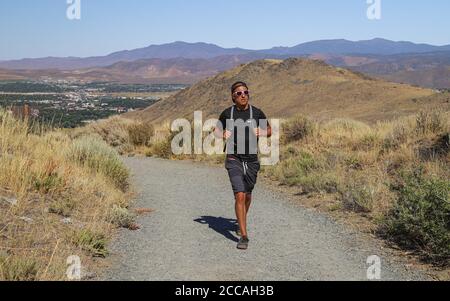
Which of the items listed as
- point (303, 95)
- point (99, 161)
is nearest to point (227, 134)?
point (99, 161)

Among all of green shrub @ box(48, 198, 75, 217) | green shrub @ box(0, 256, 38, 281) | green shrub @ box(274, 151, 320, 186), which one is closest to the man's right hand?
green shrub @ box(48, 198, 75, 217)

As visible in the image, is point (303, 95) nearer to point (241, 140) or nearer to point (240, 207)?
point (241, 140)

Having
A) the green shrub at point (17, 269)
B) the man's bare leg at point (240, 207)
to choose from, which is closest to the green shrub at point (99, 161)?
the man's bare leg at point (240, 207)

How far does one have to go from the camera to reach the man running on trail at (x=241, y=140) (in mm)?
7320

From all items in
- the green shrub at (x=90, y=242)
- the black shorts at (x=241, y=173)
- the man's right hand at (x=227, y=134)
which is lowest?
the green shrub at (x=90, y=242)

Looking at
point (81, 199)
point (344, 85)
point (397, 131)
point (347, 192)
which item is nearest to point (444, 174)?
point (347, 192)

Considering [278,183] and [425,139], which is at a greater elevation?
[425,139]

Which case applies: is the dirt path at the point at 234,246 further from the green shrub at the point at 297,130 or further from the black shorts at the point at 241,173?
the green shrub at the point at 297,130

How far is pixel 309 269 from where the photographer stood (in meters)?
6.37

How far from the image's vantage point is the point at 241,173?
24.3ft

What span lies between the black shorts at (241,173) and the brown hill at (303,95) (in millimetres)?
24449

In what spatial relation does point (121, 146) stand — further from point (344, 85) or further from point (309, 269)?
point (344, 85)
